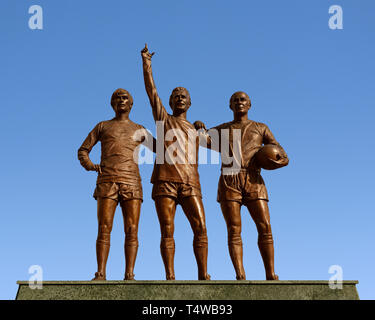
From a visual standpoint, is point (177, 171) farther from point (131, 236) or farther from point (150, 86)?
point (150, 86)

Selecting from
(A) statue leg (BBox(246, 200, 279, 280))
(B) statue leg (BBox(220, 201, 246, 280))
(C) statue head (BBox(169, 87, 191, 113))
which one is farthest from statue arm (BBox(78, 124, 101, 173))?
(A) statue leg (BBox(246, 200, 279, 280))

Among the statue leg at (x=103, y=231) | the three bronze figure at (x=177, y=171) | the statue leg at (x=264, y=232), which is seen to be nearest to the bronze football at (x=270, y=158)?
the three bronze figure at (x=177, y=171)

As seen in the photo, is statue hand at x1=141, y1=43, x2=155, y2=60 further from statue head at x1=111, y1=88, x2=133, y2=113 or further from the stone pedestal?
the stone pedestal

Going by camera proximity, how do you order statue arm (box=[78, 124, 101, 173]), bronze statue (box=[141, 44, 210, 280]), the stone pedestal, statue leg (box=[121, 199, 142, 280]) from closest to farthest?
the stone pedestal, statue leg (box=[121, 199, 142, 280]), bronze statue (box=[141, 44, 210, 280]), statue arm (box=[78, 124, 101, 173])

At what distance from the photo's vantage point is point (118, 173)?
Answer: 348 inches

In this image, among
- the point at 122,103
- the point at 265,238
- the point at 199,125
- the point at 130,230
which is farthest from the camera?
the point at 199,125

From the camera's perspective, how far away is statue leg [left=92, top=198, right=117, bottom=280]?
8391 millimetres

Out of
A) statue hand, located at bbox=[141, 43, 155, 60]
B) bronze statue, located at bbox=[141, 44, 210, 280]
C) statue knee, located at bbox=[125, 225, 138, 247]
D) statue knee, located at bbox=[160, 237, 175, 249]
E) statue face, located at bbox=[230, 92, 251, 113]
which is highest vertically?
statue hand, located at bbox=[141, 43, 155, 60]

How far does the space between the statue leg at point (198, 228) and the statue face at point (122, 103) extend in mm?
1880

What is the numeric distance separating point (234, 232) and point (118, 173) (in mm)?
2055

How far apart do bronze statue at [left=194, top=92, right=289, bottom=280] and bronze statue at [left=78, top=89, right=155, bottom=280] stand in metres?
1.22

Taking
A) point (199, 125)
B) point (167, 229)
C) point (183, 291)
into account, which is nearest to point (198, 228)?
point (167, 229)
